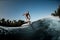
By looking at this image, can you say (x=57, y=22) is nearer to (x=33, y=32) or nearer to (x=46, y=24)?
(x=46, y=24)

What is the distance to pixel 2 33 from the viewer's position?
2.97 m

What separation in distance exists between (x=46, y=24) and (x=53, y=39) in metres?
0.32

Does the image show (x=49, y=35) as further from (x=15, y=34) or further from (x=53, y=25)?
(x=15, y=34)

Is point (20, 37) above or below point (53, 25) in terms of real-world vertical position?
below

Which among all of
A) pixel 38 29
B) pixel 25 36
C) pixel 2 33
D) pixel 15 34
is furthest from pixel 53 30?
pixel 2 33

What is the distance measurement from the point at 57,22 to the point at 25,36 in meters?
0.65

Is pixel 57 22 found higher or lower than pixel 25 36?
higher

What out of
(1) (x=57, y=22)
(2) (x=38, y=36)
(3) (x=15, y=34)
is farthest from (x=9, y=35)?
(1) (x=57, y=22)

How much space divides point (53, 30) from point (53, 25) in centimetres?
9

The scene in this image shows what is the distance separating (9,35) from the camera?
2910mm

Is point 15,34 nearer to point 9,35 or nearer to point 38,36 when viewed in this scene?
point 9,35

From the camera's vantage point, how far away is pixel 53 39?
282 centimetres

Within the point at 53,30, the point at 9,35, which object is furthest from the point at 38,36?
the point at 9,35

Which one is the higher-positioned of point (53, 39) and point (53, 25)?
point (53, 25)
